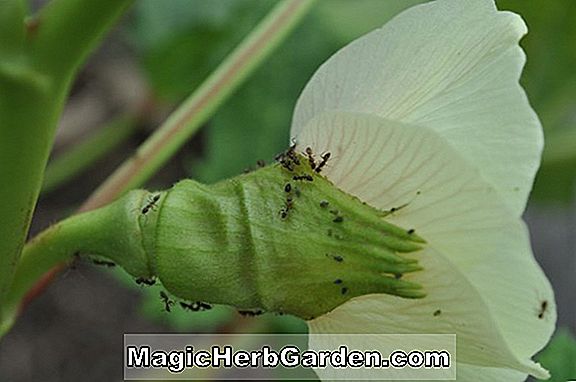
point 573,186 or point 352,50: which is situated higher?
point 573,186

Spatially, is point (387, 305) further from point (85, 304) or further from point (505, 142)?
point (85, 304)

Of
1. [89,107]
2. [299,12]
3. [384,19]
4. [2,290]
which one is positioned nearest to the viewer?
[2,290]

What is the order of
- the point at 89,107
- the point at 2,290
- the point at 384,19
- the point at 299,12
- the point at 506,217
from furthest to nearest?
the point at 89,107, the point at 384,19, the point at 299,12, the point at 2,290, the point at 506,217

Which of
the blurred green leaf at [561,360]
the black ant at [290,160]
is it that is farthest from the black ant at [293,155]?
the blurred green leaf at [561,360]

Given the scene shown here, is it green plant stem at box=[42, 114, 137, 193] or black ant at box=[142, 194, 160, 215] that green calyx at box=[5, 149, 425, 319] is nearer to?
black ant at box=[142, 194, 160, 215]

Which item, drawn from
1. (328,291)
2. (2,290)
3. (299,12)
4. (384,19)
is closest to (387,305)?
(328,291)

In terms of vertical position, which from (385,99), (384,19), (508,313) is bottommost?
(508,313)

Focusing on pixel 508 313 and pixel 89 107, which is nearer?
pixel 508 313

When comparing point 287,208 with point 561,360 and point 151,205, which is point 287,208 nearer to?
point 151,205

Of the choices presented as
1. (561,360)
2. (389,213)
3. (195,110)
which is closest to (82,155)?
(195,110)
